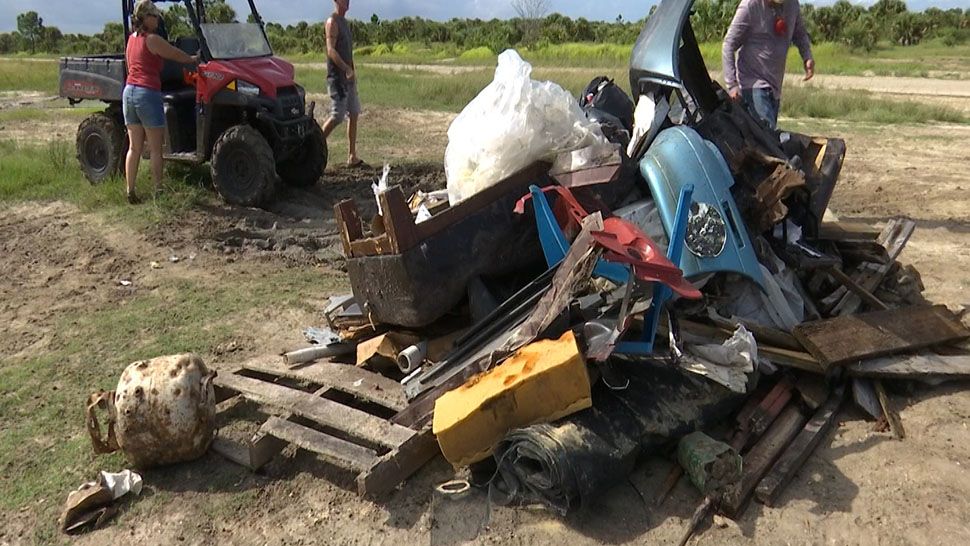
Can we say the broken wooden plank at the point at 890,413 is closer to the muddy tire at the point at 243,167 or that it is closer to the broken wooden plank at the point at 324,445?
the broken wooden plank at the point at 324,445

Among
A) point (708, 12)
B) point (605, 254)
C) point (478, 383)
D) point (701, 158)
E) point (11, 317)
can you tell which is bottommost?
point (11, 317)

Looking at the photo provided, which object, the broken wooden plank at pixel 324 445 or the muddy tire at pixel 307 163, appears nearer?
the broken wooden plank at pixel 324 445

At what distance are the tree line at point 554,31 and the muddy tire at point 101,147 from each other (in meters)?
18.3

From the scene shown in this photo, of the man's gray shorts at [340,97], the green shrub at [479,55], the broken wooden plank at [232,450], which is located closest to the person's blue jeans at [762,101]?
the broken wooden plank at [232,450]

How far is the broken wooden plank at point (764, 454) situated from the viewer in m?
2.77

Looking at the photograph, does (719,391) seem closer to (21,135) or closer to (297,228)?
(297,228)

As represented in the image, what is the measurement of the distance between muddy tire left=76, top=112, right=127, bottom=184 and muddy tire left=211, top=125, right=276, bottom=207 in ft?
5.55

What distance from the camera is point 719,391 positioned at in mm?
3160

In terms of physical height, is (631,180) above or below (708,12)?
below

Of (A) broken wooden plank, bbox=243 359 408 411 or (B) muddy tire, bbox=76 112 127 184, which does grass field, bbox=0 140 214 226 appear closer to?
(B) muddy tire, bbox=76 112 127 184

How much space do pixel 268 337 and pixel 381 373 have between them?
1059 millimetres

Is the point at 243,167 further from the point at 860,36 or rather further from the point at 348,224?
the point at 860,36

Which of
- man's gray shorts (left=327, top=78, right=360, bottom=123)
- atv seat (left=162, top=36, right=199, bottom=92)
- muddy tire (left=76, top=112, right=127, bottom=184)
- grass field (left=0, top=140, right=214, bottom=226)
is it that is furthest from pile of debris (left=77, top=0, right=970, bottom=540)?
muddy tire (left=76, top=112, right=127, bottom=184)

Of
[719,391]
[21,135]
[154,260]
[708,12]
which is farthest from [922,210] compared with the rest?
[708,12]
